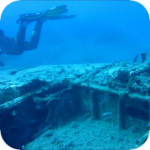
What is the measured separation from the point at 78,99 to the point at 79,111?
39 cm

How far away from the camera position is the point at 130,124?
3660mm

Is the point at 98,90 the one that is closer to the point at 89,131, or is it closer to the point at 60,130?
the point at 89,131

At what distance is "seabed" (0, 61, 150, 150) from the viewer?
344cm

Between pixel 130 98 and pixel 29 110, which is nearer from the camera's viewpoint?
pixel 130 98

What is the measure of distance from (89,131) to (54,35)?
4012 centimetres

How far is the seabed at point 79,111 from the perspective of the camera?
3.44m

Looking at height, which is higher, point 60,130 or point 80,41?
point 60,130

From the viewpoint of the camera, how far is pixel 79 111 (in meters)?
4.71

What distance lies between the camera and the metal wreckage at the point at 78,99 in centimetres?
352

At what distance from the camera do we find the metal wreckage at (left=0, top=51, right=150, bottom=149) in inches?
138

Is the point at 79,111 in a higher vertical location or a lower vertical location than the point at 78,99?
lower

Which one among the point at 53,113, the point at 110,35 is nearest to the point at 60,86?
the point at 53,113

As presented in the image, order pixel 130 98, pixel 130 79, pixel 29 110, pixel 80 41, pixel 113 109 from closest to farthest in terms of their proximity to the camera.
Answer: pixel 130 98 → pixel 130 79 → pixel 113 109 → pixel 29 110 → pixel 80 41

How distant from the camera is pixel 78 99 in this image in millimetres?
4688
